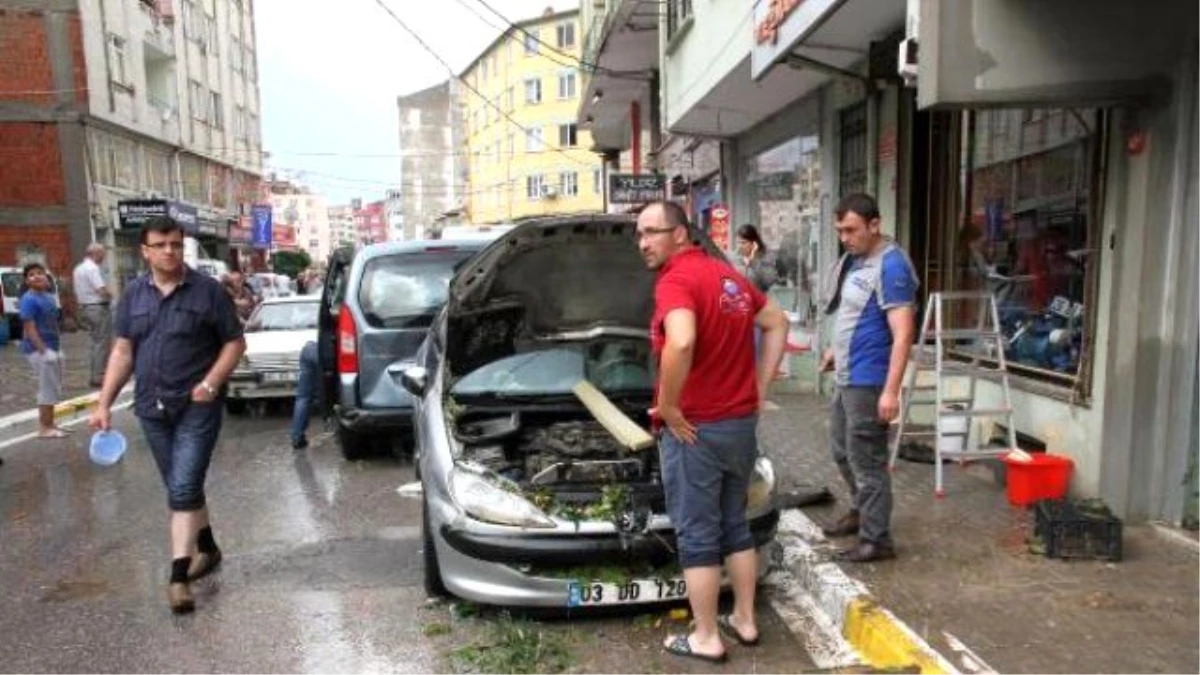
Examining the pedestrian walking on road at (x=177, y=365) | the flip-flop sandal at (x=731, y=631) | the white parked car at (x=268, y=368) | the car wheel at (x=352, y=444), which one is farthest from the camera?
the white parked car at (x=268, y=368)

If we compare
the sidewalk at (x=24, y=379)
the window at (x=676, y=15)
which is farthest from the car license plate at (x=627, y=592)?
the window at (x=676, y=15)

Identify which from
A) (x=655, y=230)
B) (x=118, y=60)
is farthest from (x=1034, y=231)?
(x=118, y=60)

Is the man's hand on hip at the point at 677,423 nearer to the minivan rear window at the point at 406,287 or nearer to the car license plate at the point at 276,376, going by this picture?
the minivan rear window at the point at 406,287

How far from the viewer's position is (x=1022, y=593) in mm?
4219

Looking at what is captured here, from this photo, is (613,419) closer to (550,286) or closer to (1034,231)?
(550,286)

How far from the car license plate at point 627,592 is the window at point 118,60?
30335 mm

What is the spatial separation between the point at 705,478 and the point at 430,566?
164 cm

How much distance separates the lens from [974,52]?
15.2 feet

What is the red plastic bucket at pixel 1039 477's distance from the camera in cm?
537

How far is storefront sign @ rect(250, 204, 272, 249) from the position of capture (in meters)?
43.8

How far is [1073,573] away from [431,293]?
207 inches

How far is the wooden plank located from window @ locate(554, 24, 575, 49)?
57.9 metres

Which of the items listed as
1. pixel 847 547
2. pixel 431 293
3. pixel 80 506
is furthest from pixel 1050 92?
pixel 80 506

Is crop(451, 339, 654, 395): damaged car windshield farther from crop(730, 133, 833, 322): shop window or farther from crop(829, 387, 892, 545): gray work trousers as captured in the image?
crop(730, 133, 833, 322): shop window
